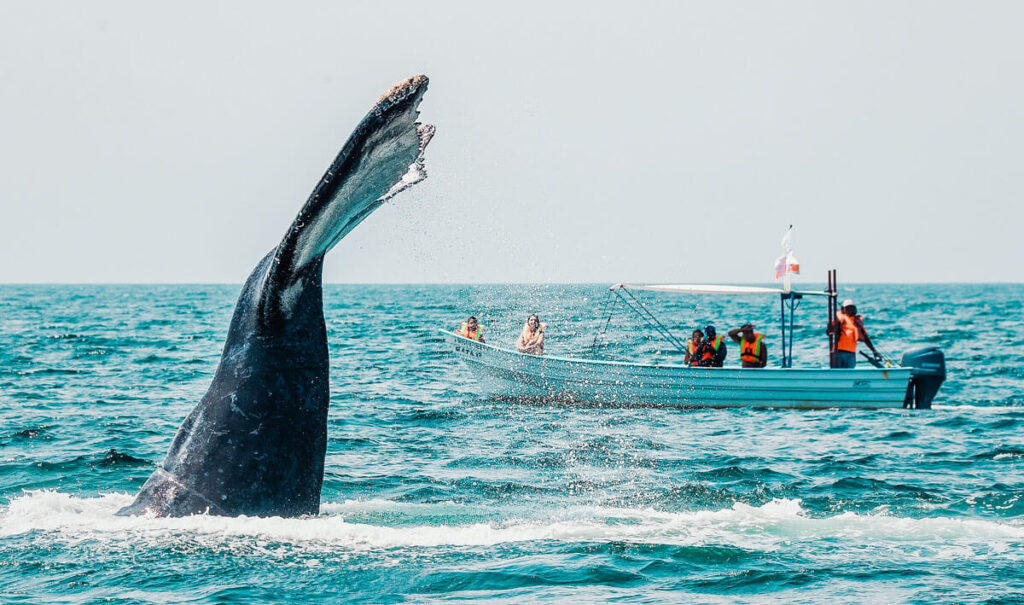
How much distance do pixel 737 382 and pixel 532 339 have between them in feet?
13.3

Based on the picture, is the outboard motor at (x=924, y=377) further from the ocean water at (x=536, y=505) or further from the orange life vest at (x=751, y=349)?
the orange life vest at (x=751, y=349)

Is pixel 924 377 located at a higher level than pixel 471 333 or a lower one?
lower

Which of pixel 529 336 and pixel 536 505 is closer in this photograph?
pixel 536 505

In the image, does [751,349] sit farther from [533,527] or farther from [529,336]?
[533,527]

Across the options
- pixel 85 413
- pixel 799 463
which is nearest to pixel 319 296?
pixel 799 463

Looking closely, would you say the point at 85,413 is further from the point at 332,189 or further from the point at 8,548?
the point at 332,189

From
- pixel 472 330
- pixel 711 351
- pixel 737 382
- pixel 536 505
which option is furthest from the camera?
pixel 472 330

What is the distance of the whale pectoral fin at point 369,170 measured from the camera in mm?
5191

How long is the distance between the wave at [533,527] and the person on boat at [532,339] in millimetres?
11896

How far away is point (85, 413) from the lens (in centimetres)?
1666

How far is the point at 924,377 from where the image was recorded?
65.2 ft

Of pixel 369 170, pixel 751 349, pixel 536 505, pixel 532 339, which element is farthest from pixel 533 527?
pixel 532 339

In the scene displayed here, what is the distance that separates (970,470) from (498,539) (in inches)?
282

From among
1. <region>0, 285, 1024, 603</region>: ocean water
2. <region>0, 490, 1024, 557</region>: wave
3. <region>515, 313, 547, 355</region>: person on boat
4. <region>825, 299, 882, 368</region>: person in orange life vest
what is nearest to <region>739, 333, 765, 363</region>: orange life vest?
<region>0, 285, 1024, 603</region>: ocean water
